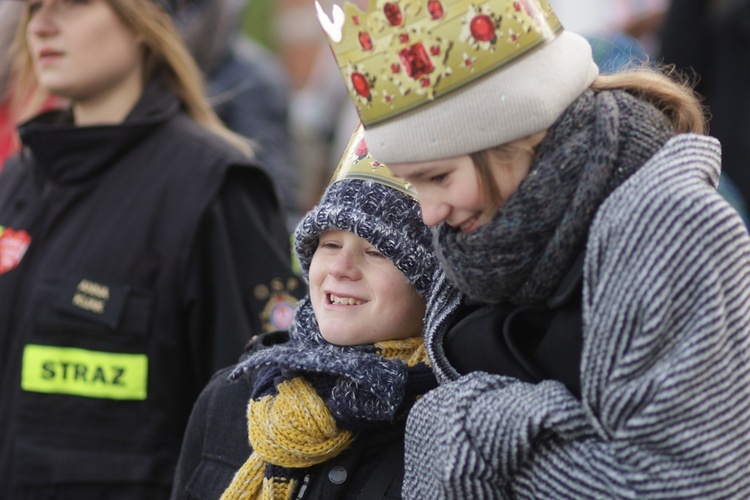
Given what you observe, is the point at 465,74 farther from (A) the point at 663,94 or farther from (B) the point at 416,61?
(A) the point at 663,94

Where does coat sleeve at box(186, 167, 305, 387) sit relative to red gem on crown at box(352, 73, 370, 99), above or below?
below

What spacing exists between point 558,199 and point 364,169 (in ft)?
2.07

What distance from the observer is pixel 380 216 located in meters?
2.15

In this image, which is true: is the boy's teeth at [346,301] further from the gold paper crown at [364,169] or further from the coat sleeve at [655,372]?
the coat sleeve at [655,372]

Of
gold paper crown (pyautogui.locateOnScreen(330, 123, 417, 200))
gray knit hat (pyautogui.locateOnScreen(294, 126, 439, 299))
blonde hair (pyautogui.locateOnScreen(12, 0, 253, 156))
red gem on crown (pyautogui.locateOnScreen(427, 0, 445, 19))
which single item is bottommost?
gray knit hat (pyautogui.locateOnScreen(294, 126, 439, 299))

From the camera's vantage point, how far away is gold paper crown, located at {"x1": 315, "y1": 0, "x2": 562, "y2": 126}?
5.58 ft

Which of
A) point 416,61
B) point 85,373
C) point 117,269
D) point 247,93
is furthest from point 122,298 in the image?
point 247,93

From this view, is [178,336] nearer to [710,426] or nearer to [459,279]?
[459,279]

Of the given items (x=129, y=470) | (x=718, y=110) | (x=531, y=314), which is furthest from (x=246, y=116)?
(x=531, y=314)

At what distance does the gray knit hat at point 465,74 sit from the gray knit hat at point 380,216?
0.37 metres

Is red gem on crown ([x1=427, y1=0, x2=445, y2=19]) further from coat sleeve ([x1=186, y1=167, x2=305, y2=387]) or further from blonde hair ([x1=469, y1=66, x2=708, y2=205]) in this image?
coat sleeve ([x1=186, y1=167, x2=305, y2=387])

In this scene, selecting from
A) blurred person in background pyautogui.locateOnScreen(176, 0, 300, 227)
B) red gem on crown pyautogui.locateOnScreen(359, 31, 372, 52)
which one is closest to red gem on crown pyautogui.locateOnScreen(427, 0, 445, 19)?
red gem on crown pyautogui.locateOnScreen(359, 31, 372, 52)

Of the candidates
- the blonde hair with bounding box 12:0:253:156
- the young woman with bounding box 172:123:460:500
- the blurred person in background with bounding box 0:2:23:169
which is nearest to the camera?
the young woman with bounding box 172:123:460:500

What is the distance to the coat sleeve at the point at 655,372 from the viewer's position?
59.9 inches
